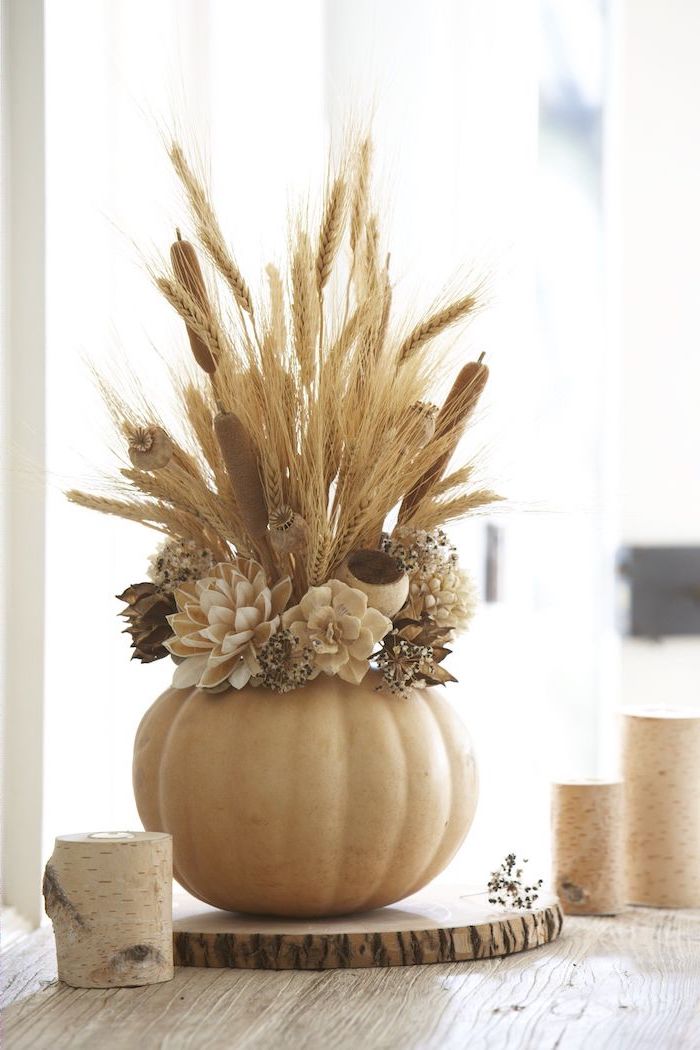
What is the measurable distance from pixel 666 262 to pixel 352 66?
432 mm

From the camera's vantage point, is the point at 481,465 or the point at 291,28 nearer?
the point at 481,465

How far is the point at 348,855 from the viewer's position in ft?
2.89

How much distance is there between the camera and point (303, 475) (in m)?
0.90

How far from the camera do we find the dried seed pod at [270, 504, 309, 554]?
88 cm

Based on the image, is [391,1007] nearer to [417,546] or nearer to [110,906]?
[110,906]

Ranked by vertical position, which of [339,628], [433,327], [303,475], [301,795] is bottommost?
[301,795]

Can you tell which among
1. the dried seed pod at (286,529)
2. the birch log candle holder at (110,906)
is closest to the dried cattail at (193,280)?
the dried seed pod at (286,529)

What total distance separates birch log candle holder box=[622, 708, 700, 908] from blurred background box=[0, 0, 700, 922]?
0.14 meters

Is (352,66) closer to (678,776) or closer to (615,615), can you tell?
(615,615)

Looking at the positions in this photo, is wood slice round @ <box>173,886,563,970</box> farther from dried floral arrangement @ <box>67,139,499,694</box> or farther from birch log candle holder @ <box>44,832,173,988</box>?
dried floral arrangement @ <box>67,139,499,694</box>

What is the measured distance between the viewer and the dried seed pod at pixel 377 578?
2.94ft

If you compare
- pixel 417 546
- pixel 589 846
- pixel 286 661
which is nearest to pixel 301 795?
pixel 286 661

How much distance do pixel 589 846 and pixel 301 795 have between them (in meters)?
0.31

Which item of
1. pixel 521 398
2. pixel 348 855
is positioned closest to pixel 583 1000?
pixel 348 855
